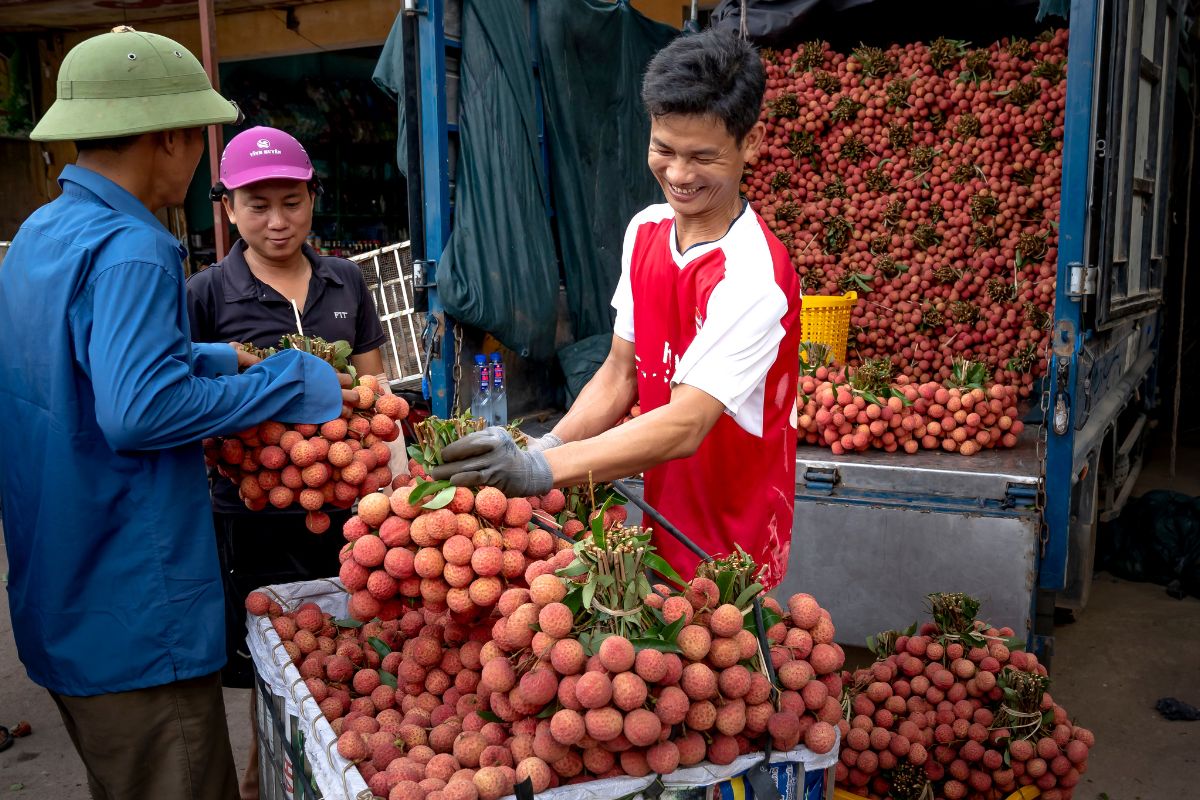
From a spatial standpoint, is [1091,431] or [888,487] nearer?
[888,487]

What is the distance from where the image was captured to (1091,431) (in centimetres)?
392

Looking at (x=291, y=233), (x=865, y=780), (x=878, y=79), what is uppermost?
(x=878, y=79)

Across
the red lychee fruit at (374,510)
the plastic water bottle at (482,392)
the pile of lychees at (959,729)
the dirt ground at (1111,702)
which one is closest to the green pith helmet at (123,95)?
the red lychee fruit at (374,510)

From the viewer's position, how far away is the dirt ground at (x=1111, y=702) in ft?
11.2

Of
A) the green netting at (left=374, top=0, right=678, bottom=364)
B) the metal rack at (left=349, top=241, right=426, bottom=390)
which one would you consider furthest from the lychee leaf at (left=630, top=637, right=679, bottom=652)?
the metal rack at (left=349, top=241, right=426, bottom=390)

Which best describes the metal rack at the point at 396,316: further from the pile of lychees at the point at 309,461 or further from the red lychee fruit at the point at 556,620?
the red lychee fruit at the point at 556,620

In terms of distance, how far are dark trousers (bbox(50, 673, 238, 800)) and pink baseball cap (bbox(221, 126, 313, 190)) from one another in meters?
1.37

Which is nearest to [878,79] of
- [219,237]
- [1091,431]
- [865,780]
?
[1091,431]

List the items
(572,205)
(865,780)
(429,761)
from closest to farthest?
(429,761), (865,780), (572,205)

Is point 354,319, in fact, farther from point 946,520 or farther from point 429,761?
point 946,520

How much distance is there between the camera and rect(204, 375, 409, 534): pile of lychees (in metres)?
2.02

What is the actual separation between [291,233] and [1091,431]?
3260 millimetres

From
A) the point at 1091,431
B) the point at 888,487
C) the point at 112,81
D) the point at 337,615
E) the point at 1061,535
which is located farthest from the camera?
the point at 1091,431

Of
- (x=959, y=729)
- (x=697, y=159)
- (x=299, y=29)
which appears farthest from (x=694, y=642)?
(x=299, y=29)
